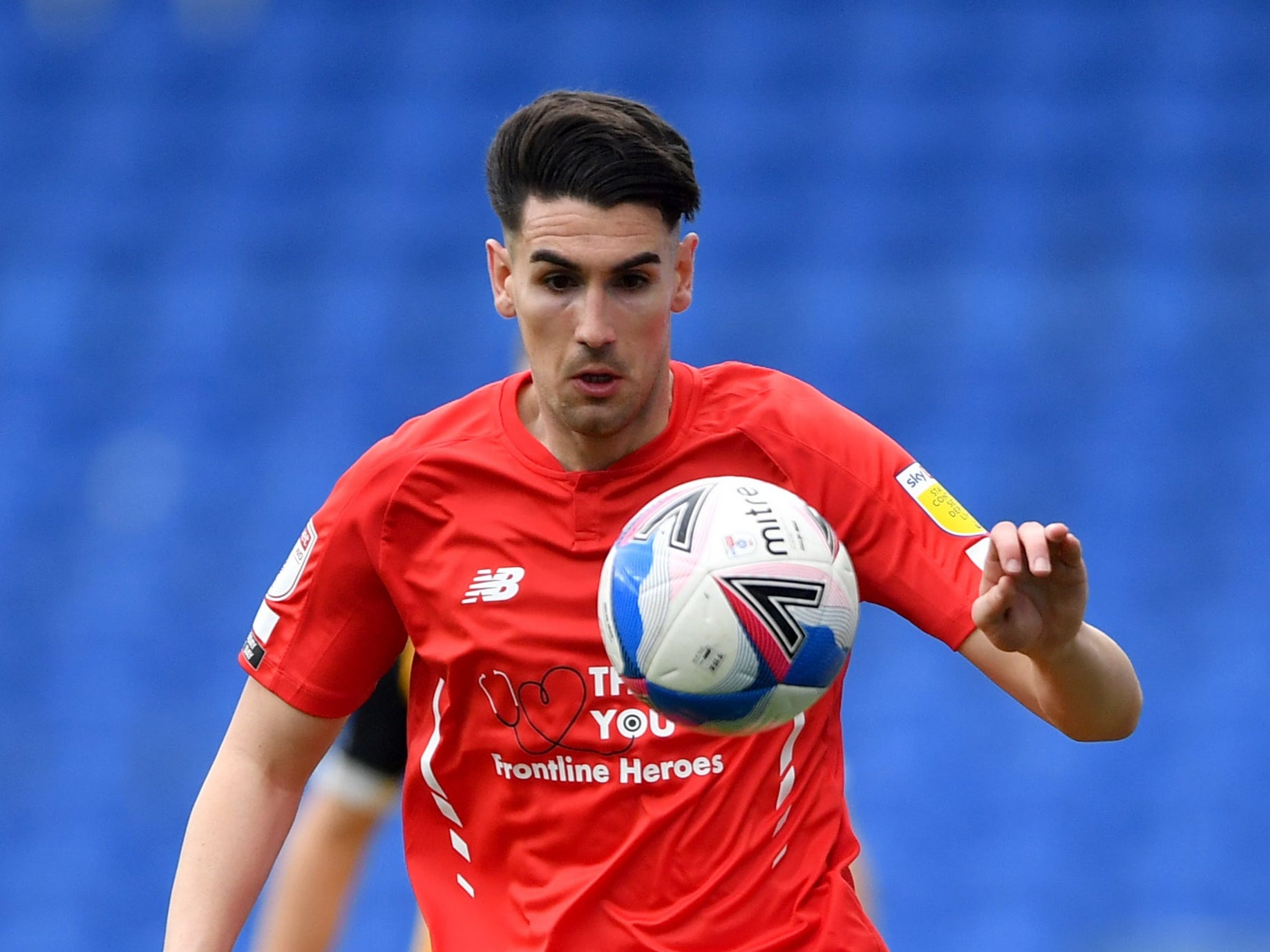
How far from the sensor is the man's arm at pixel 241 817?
3262 millimetres

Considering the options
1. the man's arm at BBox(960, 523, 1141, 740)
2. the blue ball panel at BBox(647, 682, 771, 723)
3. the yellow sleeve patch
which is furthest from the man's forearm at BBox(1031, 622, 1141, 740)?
the blue ball panel at BBox(647, 682, 771, 723)

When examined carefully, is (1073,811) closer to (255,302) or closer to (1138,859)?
(1138,859)

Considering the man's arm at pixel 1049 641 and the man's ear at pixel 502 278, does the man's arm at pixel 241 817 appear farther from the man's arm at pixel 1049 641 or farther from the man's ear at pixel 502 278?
the man's arm at pixel 1049 641

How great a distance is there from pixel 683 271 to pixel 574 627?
0.69m

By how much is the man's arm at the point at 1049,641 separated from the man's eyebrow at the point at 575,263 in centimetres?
78

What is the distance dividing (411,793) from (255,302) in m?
8.34

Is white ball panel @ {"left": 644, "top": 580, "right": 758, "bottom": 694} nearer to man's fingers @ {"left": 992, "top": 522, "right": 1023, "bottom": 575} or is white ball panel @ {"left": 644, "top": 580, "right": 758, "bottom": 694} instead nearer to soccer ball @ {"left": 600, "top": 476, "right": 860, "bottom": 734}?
soccer ball @ {"left": 600, "top": 476, "right": 860, "bottom": 734}

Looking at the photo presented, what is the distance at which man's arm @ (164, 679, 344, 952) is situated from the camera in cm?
326

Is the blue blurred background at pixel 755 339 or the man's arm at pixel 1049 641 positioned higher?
the blue blurred background at pixel 755 339

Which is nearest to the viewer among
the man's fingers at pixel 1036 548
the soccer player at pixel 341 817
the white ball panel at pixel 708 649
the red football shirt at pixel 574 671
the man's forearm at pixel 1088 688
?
the man's fingers at pixel 1036 548

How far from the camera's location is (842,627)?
2.96 metres

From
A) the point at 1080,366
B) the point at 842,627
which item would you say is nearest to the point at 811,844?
the point at 842,627

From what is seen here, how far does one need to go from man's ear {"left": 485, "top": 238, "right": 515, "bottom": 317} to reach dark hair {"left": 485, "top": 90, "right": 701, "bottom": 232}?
84mm

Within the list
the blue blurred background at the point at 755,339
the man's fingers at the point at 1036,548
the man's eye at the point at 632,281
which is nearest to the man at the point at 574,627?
the man's eye at the point at 632,281
